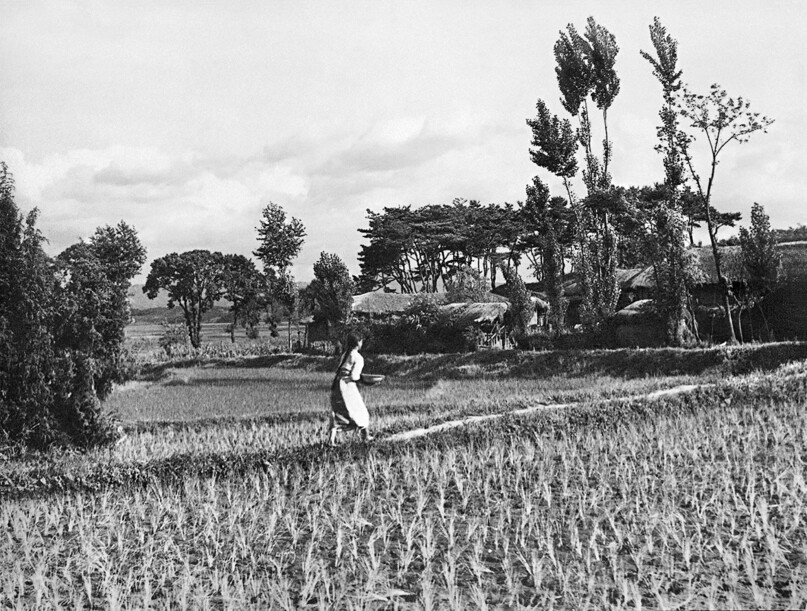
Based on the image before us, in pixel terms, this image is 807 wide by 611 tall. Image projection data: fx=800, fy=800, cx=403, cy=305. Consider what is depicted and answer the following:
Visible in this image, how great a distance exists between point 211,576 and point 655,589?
108 inches

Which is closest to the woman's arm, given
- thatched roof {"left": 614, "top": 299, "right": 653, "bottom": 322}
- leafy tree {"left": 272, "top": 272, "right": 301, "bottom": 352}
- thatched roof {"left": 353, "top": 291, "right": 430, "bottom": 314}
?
thatched roof {"left": 614, "top": 299, "right": 653, "bottom": 322}

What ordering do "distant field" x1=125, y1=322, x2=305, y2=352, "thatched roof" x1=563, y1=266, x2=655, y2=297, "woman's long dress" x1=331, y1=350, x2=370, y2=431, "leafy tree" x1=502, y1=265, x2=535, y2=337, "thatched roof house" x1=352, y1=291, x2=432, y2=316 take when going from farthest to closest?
"distant field" x1=125, y1=322, x2=305, y2=352 < "thatched roof house" x1=352, y1=291, x2=432, y2=316 < "thatched roof" x1=563, y1=266, x2=655, y2=297 < "leafy tree" x1=502, y1=265, x2=535, y2=337 < "woman's long dress" x1=331, y1=350, x2=370, y2=431

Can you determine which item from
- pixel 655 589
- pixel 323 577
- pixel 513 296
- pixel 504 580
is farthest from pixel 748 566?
pixel 513 296

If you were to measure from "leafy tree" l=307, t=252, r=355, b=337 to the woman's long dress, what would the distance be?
A: 21998 mm

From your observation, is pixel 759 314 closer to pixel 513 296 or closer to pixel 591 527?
pixel 513 296

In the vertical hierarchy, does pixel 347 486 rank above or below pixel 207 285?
below

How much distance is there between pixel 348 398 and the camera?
9273mm

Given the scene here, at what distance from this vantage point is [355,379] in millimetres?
9164

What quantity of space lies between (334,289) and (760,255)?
53.5 ft

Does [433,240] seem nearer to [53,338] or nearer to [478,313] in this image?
[478,313]

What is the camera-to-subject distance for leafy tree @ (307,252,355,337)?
31.7 metres

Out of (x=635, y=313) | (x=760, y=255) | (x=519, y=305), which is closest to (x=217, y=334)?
(x=519, y=305)

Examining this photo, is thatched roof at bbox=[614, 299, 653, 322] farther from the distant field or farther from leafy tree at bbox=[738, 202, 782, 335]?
the distant field

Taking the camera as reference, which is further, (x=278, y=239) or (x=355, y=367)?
(x=278, y=239)
